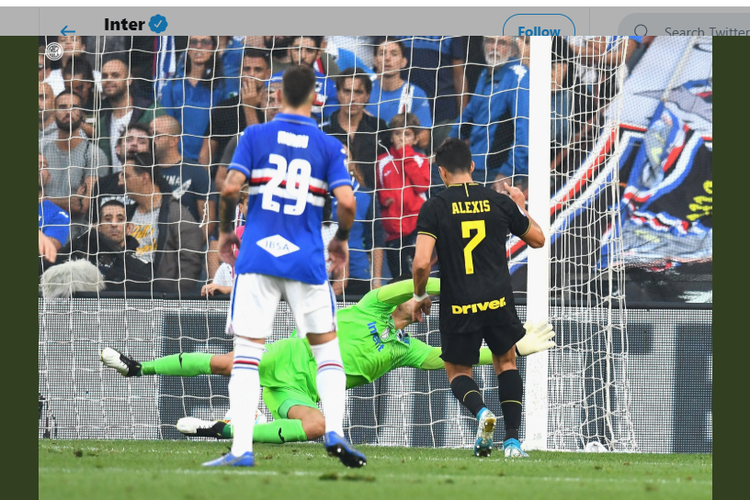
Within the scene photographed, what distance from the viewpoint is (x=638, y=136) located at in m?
9.73

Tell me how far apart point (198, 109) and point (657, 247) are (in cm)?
511

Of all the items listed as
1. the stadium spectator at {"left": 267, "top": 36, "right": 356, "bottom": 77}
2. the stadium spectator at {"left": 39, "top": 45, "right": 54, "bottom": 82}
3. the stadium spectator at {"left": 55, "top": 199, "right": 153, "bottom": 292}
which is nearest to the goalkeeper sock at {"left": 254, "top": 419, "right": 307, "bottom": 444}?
the stadium spectator at {"left": 55, "top": 199, "right": 153, "bottom": 292}

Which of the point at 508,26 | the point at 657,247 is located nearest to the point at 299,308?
the point at 508,26

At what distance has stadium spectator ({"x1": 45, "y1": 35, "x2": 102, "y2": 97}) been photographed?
334 inches

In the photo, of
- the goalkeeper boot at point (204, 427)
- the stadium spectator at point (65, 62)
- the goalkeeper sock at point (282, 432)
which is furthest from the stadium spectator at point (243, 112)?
the goalkeeper sock at point (282, 432)

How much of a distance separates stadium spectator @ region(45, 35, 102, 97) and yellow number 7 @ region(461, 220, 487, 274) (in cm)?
492

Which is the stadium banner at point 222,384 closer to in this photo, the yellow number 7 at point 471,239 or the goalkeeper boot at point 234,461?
the yellow number 7 at point 471,239

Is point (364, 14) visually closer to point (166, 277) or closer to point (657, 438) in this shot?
point (166, 277)

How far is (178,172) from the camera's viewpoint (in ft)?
27.3

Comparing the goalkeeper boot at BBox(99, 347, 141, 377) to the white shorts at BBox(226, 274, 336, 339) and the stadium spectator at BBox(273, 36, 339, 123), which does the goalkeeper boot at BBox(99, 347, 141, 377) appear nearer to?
the white shorts at BBox(226, 274, 336, 339)

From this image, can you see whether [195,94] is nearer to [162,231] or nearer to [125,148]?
[125,148]

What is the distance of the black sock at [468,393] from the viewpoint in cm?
511

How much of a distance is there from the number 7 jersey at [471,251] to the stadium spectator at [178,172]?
11.5 feet

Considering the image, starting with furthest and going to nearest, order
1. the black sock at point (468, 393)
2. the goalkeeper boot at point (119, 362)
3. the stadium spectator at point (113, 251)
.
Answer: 1. the stadium spectator at point (113, 251)
2. the goalkeeper boot at point (119, 362)
3. the black sock at point (468, 393)
